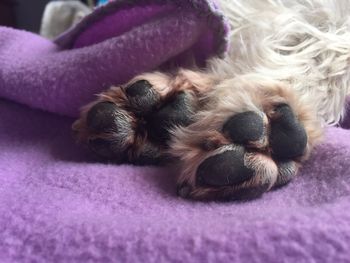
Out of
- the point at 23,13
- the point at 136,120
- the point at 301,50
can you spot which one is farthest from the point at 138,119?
the point at 23,13

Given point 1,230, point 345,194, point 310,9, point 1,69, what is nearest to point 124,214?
point 1,230

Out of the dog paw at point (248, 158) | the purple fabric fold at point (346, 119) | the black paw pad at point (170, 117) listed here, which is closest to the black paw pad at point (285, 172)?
the dog paw at point (248, 158)

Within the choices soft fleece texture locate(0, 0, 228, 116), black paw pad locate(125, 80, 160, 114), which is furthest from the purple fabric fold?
black paw pad locate(125, 80, 160, 114)

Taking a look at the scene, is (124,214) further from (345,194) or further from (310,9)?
(310,9)

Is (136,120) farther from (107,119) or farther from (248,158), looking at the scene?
(248,158)

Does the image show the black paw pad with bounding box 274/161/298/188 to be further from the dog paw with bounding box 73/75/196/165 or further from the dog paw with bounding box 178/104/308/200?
the dog paw with bounding box 73/75/196/165

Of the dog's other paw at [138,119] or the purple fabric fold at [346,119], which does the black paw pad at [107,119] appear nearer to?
the dog's other paw at [138,119]

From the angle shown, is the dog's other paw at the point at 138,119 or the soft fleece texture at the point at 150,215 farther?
the dog's other paw at the point at 138,119
